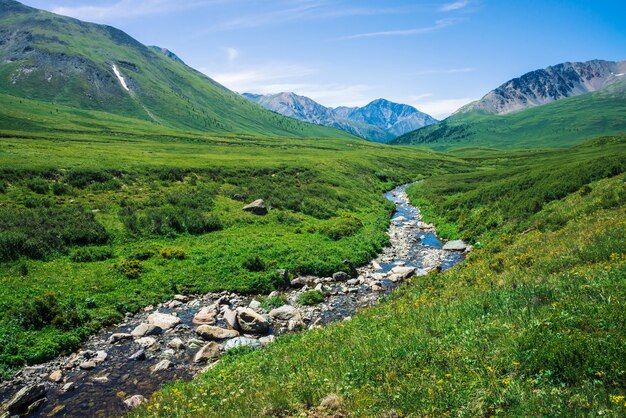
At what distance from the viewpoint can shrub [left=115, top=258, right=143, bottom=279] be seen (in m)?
23.9

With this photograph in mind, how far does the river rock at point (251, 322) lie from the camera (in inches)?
736

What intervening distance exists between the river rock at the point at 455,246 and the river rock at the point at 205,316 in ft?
76.3

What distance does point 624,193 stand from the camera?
2319 centimetres

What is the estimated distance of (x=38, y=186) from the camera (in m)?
37.7

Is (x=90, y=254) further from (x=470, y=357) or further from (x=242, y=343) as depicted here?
(x=470, y=357)

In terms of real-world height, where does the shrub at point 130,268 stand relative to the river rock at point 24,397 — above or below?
above

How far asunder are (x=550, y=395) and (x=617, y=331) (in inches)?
93.7

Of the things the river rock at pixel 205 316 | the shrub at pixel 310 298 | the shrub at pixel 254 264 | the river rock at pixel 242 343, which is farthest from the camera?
the shrub at pixel 254 264

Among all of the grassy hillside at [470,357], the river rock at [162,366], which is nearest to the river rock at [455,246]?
the grassy hillside at [470,357]

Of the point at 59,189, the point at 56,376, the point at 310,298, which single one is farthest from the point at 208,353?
the point at 59,189

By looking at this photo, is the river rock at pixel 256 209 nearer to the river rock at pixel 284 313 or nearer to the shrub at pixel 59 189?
the shrub at pixel 59 189

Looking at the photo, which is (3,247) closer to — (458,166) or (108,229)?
(108,229)

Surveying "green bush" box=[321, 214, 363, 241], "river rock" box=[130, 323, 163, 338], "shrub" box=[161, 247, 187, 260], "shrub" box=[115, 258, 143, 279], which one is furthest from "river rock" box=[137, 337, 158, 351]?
"green bush" box=[321, 214, 363, 241]

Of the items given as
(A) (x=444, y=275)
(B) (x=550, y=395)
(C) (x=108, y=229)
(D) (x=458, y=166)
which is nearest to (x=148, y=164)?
(C) (x=108, y=229)
